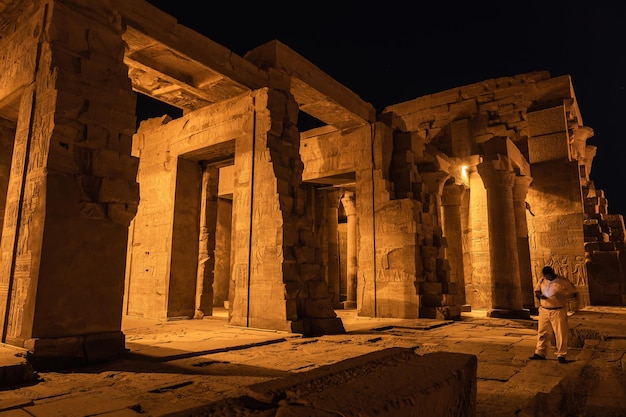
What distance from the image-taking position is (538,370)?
16.6ft

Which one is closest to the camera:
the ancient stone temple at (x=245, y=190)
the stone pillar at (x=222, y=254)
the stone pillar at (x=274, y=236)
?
the ancient stone temple at (x=245, y=190)

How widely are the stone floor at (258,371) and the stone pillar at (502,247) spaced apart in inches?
103

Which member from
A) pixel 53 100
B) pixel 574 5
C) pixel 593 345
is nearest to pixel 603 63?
pixel 574 5

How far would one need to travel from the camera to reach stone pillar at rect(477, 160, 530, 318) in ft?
36.4

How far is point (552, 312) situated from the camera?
5.98 m

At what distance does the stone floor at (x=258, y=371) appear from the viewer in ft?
11.1

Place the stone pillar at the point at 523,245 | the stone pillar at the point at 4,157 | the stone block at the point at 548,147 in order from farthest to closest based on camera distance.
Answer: the stone block at the point at 548,147, the stone pillar at the point at 523,245, the stone pillar at the point at 4,157

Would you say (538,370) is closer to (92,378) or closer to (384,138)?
(92,378)

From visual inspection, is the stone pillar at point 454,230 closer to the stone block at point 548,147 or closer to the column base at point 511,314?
the stone block at point 548,147

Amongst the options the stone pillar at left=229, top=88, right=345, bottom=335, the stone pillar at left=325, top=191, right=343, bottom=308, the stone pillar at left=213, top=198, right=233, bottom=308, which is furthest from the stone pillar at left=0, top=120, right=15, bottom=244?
the stone pillar at left=325, top=191, right=343, bottom=308

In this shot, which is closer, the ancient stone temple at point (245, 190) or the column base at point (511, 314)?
the ancient stone temple at point (245, 190)

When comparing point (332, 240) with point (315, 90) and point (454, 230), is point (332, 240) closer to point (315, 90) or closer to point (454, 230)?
point (454, 230)

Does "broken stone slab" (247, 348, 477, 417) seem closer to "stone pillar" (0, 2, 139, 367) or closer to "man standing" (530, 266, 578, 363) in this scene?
"man standing" (530, 266, 578, 363)

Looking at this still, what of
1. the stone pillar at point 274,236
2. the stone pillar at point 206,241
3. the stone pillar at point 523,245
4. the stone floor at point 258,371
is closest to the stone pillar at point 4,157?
the stone floor at point 258,371
